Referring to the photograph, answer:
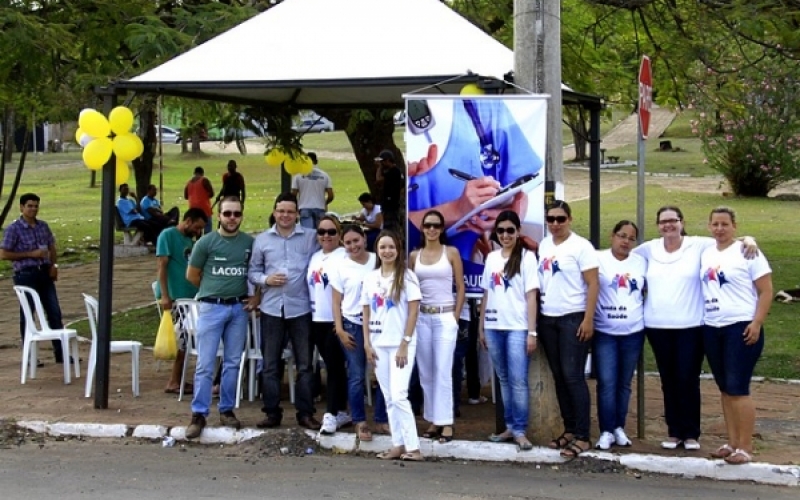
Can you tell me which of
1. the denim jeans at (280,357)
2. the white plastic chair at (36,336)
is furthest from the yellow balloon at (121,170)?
A: the denim jeans at (280,357)

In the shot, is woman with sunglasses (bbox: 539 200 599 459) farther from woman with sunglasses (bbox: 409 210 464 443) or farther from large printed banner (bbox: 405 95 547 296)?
woman with sunglasses (bbox: 409 210 464 443)

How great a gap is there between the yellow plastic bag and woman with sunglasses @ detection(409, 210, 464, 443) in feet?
8.00

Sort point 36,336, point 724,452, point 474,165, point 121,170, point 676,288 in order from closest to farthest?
point 724,452 < point 676,288 < point 474,165 < point 121,170 < point 36,336

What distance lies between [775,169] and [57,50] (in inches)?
1015

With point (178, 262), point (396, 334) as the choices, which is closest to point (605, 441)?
point (396, 334)

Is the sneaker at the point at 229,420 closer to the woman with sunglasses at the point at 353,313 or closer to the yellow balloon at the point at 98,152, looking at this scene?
the woman with sunglasses at the point at 353,313

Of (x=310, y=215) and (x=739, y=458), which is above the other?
(x=310, y=215)

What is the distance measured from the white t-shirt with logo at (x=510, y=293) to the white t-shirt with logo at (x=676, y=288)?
849mm

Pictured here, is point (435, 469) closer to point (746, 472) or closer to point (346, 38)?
point (746, 472)

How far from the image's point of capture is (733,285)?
772 centimetres

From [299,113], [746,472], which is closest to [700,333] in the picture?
[746,472]

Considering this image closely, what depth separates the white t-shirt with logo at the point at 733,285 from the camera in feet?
25.3

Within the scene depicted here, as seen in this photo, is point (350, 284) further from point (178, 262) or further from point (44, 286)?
point (44, 286)

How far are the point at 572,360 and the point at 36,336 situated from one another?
537 cm
